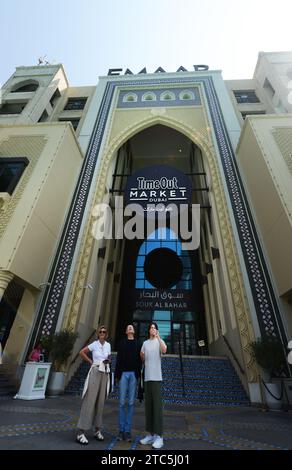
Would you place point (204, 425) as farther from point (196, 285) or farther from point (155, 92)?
point (155, 92)

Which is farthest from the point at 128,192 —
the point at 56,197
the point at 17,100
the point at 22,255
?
the point at 17,100

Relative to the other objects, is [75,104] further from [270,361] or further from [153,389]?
[153,389]

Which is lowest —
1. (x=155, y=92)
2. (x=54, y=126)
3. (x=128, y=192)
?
(x=128, y=192)

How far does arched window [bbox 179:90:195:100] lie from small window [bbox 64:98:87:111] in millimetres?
6135

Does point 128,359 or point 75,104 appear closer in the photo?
point 128,359

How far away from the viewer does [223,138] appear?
11.5 meters

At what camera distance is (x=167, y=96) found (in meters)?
14.3

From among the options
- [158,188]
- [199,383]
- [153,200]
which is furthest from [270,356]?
[158,188]

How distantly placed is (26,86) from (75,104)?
308 centimetres

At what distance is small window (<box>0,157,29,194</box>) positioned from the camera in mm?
8305

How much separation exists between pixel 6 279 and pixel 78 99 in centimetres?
1375

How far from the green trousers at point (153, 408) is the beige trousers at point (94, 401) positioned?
0.53 m

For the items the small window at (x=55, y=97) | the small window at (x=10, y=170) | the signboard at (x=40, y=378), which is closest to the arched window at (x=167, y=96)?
the small window at (x=55, y=97)

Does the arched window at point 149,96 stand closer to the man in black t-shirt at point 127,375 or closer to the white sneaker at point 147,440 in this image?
the man in black t-shirt at point 127,375
